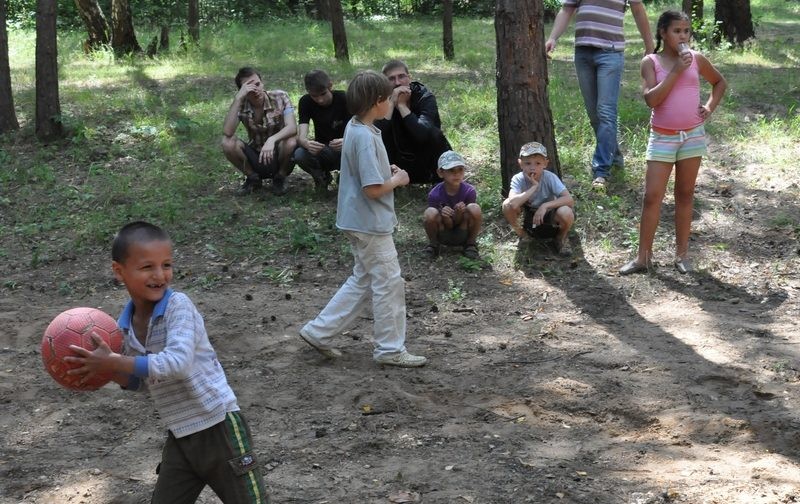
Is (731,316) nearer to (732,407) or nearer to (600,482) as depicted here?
(732,407)

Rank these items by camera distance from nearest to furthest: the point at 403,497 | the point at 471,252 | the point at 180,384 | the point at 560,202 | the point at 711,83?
the point at 180,384 → the point at 403,497 → the point at 711,83 → the point at 560,202 → the point at 471,252

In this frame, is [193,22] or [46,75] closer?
[46,75]

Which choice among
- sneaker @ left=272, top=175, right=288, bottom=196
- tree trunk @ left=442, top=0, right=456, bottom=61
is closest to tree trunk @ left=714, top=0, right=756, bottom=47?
tree trunk @ left=442, top=0, right=456, bottom=61

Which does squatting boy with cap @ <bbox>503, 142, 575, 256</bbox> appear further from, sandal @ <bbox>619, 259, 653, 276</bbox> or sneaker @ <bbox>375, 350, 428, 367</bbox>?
sneaker @ <bbox>375, 350, 428, 367</bbox>

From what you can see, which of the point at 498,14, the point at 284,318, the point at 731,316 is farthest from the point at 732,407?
the point at 498,14

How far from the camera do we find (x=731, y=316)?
261 inches

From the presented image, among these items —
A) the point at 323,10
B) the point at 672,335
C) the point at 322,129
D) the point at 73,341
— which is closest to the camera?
the point at 73,341

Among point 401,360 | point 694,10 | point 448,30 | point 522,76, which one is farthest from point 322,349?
point 694,10

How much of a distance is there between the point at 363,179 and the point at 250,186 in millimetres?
4504

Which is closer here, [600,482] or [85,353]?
[85,353]

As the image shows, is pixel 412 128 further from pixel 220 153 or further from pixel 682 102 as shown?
pixel 220 153

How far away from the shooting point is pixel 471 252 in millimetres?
7977

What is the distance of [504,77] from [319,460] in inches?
182

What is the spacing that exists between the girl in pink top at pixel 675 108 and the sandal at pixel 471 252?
1487mm
